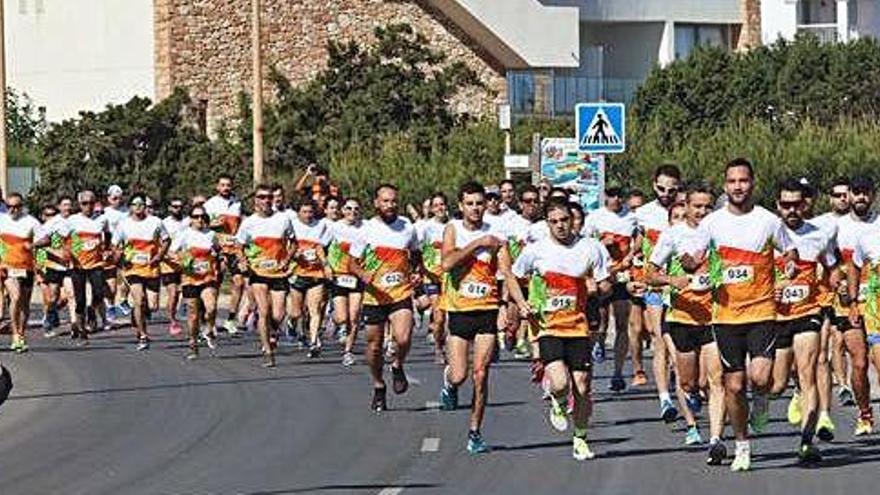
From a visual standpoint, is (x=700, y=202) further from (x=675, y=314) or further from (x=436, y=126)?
(x=436, y=126)

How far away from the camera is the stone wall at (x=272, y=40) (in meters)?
64.6

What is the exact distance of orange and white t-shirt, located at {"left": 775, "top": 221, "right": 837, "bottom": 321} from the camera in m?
17.6

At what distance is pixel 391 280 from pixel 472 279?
2281mm

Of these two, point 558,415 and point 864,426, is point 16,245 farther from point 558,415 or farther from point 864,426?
point 864,426

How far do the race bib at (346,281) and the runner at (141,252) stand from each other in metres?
3.42

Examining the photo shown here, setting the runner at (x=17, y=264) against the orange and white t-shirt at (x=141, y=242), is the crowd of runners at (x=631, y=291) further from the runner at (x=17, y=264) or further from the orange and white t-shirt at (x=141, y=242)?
the runner at (x=17, y=264)

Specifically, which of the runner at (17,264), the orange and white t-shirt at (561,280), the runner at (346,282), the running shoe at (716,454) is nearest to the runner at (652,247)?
the orange and white t-shirt at (561,280)

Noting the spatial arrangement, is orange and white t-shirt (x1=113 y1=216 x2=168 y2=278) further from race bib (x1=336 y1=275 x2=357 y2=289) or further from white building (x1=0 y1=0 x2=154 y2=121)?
white building (x1=0 y1=0 x2=154 y2=121)

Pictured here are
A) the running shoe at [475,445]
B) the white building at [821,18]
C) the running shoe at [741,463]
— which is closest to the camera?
the running shoe at [741,463]

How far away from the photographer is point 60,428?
68.4 feet

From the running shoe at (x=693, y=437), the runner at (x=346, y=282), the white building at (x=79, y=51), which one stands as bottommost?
the running shoe at (x=693, y=437)

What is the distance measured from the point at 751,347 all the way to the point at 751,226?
0.82 m

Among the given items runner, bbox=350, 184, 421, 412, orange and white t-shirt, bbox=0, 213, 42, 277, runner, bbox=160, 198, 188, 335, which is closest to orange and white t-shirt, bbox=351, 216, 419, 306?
runner, bbox=350, 184, 421, 412

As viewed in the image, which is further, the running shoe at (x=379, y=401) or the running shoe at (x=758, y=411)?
the running shoe at (x=379, y=401)
